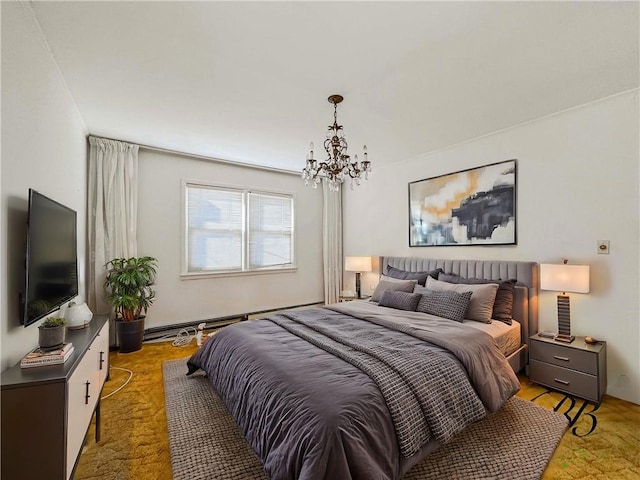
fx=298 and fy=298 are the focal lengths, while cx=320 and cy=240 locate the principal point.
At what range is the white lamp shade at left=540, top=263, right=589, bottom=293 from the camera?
2.52 meters

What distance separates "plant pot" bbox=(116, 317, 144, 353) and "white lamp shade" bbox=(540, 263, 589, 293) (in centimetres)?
438

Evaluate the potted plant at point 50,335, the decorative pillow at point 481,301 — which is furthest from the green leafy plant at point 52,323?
the decorative pillow at point 481,301

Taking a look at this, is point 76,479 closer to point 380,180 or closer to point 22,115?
point 22,115

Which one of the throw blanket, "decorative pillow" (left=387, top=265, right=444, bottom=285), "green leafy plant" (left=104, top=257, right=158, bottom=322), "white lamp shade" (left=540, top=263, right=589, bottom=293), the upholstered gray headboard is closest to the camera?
the throw blanket

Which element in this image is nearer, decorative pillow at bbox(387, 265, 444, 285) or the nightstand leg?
the nightstand leg

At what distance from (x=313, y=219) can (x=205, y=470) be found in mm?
4141

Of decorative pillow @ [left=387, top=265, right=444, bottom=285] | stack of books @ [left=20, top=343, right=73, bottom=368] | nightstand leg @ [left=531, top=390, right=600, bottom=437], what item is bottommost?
nightstand leg @ [left=531, top=390, right=600, bottom=437]

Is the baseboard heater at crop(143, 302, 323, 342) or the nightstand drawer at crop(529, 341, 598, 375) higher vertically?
the nightstand drawer at crop(529, 341, 598, 375)

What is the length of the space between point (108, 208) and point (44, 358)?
2587 mm

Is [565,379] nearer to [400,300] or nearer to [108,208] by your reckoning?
[400,300]

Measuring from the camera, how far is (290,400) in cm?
159

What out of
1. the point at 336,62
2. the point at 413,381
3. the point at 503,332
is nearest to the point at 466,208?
the point at 503,332

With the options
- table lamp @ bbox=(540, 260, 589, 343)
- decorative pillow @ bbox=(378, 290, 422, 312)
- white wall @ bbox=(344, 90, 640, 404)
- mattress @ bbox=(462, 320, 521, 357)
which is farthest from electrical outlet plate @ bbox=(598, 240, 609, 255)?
decorative pillow @ bbox=(378, 290, 422, 312)

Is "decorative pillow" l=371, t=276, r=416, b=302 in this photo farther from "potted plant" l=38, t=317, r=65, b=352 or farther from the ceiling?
"potted plant" l=38, t=317, r=65, b=352
